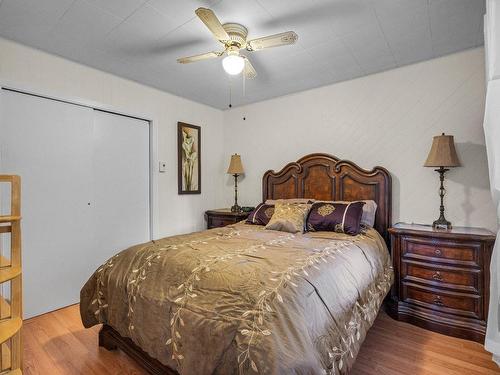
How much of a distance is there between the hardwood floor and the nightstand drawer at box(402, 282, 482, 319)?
0.20 meters

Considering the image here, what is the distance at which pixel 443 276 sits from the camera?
86.8 inches

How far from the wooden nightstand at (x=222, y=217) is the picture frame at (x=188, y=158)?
41cm

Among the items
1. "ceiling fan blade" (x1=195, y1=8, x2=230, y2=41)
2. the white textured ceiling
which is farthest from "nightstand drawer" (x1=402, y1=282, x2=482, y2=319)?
"ceiling fan blade" (x1=195, y1=8, x2=230, y2=41)

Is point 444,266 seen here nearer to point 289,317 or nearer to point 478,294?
point 478,294

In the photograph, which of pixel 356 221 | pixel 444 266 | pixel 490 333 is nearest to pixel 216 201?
pixel 356 221

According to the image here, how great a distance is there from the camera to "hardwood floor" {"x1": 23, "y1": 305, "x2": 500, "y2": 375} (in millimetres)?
1744

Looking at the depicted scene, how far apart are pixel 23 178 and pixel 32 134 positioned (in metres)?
0.40

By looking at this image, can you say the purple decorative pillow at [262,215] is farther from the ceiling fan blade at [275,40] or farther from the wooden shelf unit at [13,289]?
the wooden shelf unit at [13,289]

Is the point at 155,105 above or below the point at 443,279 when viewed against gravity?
above

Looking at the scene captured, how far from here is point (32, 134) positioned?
2.44m

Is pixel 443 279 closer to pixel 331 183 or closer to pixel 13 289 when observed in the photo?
pixel 331 183

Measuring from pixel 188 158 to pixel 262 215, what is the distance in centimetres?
143

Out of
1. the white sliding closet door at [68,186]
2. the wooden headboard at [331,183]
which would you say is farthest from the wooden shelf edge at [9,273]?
the wooden headboard at [331,183]

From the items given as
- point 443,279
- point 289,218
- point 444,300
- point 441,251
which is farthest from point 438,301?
point 289,218
